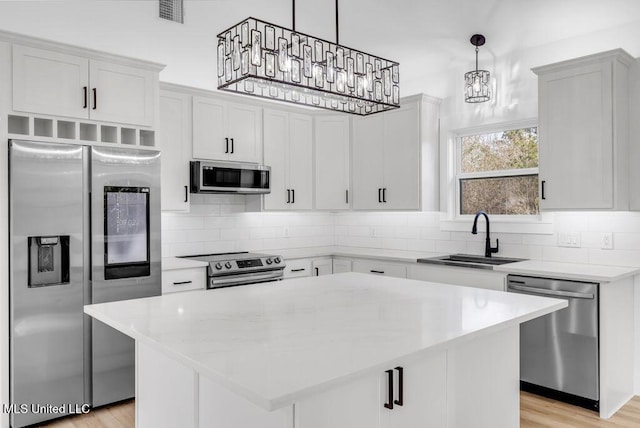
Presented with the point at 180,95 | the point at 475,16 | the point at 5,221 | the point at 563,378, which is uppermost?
the point at 475,16

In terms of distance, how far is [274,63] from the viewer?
7.06 feet

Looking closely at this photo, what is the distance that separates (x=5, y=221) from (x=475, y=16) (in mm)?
3402

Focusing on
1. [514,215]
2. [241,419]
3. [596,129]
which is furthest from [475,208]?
[241,419]

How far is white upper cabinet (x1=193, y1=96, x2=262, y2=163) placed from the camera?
167 inches

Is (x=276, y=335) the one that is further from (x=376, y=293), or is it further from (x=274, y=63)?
(x=274, y=63)

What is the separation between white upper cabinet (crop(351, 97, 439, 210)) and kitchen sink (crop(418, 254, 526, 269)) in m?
0.57

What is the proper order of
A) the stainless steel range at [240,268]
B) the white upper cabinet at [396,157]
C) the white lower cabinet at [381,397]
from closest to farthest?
the white lower cabinet at [381,397] < the stainless steel range at [240,268] < the white upper cabinet at [396,157]

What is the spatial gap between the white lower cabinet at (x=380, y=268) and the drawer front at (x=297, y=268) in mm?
455

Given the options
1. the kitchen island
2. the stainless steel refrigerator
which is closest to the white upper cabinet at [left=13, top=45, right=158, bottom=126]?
the stainless steel refrigerator

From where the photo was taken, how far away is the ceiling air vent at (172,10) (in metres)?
3.20

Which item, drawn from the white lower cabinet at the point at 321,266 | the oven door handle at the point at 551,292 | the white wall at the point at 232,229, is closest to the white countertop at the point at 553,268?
the oven door handle at the point at 551,292

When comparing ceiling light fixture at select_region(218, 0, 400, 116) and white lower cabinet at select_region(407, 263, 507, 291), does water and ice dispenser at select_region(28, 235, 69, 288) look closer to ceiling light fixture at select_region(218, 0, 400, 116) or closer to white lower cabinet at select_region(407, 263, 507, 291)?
ceiling light fixture at select_region(218, 0, 400, 116)

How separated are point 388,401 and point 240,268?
267 cm

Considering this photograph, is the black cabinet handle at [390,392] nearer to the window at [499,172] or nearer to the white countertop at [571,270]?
the white countertop at [571,270]
